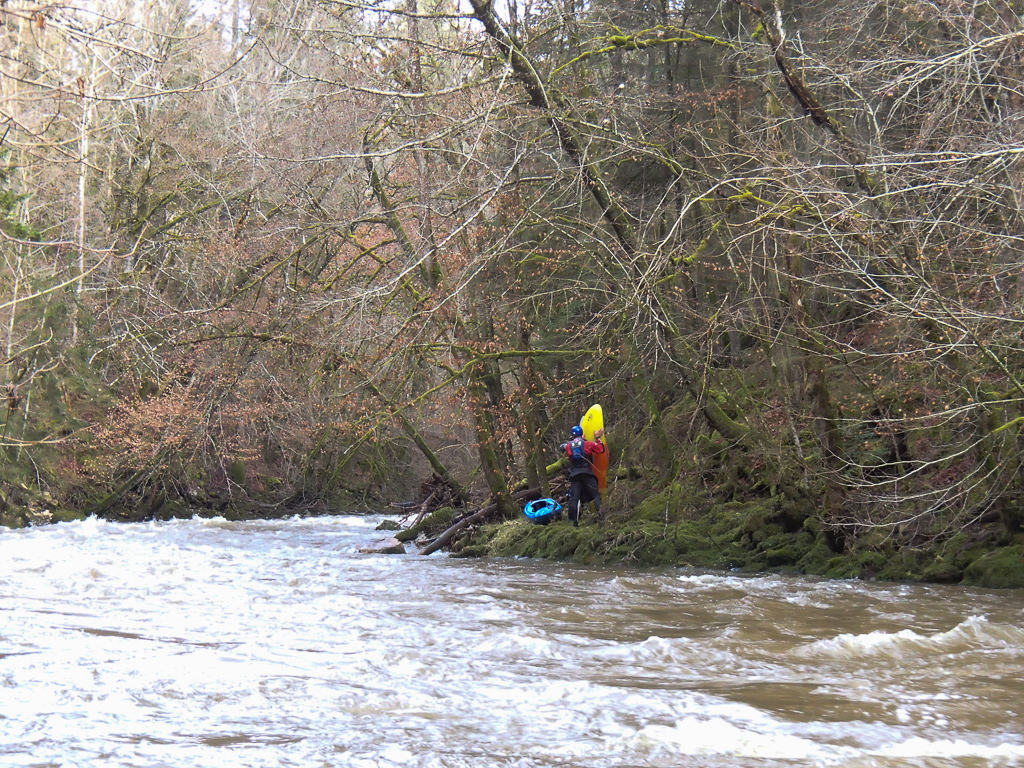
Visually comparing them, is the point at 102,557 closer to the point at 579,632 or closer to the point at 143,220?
the point at 579,632

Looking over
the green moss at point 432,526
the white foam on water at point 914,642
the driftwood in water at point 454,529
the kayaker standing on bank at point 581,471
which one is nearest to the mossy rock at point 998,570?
the white foam on water at point 914,642

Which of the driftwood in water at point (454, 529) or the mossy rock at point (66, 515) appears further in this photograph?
the mossy rock at point (66, 515)

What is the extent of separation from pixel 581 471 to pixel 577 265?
2.90m

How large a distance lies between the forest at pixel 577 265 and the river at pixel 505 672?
2.00 m

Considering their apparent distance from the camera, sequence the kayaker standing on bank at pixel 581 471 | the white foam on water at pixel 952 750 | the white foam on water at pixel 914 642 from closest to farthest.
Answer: the white foam on water at pixel 952 750 < the white foam on water at pixel 914 642 < the kayaker standing on bank at pixel 581 471

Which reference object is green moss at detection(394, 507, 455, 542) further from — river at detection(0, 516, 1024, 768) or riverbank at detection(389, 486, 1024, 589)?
river at detection(0, 516, 1024, 768)

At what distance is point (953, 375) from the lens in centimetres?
1007

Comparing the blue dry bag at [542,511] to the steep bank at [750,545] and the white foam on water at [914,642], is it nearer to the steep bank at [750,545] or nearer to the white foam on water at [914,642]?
the steep bank at [750,545]

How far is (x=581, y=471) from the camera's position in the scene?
1421cm

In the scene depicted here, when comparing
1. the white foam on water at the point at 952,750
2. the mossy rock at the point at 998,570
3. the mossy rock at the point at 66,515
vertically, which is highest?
the white foam on water at the point at 952,750

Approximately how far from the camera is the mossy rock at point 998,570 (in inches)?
394

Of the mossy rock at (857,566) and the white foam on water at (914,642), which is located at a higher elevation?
the white foam on water at (914,642)

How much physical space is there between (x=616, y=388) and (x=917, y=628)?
7.16 metres

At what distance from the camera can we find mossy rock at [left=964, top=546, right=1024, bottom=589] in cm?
1000
